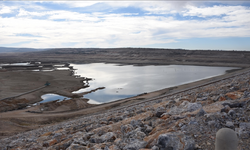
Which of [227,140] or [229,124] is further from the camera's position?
[229,124]

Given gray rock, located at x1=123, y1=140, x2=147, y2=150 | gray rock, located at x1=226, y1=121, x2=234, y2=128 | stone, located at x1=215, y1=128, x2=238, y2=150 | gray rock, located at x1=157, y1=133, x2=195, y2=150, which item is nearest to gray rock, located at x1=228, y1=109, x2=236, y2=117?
gray rock, located at x1=226, y1=121, x2=234, y2=128

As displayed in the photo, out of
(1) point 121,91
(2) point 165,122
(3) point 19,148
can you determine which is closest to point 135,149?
(2) point 165,122

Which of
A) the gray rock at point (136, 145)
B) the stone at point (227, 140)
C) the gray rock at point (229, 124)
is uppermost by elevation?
the stone at point (227, 140)

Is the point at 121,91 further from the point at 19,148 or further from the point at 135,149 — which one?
the point at 135,149

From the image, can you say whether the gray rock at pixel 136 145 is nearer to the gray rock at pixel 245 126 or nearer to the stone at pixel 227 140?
the stone at pixel 227 140

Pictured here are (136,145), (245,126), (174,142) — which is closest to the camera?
(174,142)

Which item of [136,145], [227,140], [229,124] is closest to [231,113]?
[229,124]

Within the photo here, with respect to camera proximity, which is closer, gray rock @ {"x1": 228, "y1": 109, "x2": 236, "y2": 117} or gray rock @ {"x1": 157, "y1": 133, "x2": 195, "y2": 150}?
gray rock @ {"x1": 157, "y1": 133, "x2": 195, "y2": 150}

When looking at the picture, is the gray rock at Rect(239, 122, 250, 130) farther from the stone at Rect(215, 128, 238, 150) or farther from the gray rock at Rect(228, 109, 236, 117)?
the stone at Rect(215, 128, 238, 150)

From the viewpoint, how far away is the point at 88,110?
76.3 feet

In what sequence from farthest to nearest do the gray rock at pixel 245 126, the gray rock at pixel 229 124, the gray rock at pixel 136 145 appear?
the gray rock at pixel 229 124
the gray rock at pixel 136 145
the gray rock at pixel 245 126

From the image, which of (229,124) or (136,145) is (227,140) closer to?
(229,124)

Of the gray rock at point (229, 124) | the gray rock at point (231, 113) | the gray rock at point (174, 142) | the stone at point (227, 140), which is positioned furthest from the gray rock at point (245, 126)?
the stone at point (227, 140)

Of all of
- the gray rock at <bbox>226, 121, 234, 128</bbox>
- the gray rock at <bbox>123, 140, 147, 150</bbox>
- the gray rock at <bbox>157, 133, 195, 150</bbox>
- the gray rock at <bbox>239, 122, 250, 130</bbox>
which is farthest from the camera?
the gray rock at <bbox>226, 121, 234, 128</bbox>
